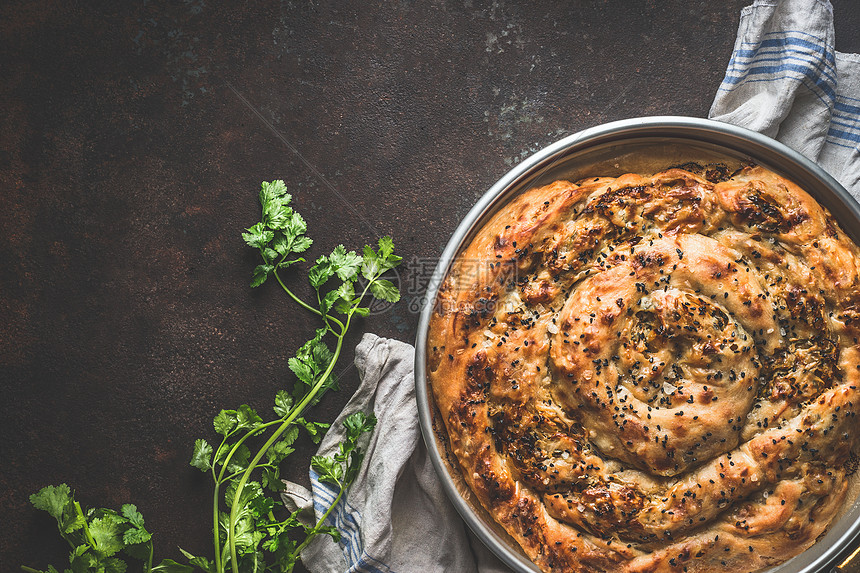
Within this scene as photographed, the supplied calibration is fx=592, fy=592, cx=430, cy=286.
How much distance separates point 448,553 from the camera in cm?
329

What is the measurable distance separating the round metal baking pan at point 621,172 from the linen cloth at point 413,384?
14.6 inches

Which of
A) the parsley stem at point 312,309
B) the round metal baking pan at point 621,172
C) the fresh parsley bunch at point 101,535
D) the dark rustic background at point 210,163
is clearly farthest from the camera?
the dark rustic background at point 210,163

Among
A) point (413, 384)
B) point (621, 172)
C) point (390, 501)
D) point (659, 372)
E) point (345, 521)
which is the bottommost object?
point (345, 521)

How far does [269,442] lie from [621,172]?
97.6 inches

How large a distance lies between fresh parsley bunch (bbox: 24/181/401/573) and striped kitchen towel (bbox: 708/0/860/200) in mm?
2269

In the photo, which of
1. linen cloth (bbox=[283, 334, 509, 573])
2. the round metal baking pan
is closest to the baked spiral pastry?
the round metal baking pan

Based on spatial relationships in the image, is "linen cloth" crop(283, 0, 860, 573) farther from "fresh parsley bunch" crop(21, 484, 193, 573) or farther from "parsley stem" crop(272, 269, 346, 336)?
"fresh parsley bunch" crop(21, 484, 193, 573)

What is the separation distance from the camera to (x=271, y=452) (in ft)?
11.3

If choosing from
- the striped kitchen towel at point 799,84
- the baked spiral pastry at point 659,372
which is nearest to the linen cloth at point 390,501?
the baked spiral pastry at point 659,372

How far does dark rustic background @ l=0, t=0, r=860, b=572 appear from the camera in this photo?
3619mm

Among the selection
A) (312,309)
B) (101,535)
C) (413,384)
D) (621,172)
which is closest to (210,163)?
(312,309)

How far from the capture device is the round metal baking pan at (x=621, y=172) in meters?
2.89

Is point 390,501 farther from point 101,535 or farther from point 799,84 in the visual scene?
point 799,84

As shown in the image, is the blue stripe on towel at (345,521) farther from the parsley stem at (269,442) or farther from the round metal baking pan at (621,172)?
the round metal baking pan at (621,172)
